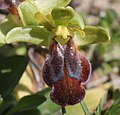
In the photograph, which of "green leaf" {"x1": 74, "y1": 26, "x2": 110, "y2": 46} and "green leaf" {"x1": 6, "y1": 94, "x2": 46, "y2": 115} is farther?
"green leaf" {"x1": 6, "y1": 94, "x2": 46, "y2": 115}

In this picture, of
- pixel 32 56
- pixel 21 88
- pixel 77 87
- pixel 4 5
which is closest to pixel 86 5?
pixel 32 56

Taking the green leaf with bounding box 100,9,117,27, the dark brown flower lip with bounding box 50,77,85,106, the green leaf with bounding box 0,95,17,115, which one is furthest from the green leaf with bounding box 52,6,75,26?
the green leaf with bounding box 100,9,117,27

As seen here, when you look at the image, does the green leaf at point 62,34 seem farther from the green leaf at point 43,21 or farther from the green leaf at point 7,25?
the green leaf at point 7,25

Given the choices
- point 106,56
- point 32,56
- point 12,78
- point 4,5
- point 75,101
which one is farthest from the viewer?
point 106,56

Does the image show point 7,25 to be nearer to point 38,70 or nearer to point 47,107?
point 47,107

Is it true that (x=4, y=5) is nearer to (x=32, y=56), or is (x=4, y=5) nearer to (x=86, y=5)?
(x=32, y=56)

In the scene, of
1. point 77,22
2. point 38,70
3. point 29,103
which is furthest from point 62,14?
point 38,70

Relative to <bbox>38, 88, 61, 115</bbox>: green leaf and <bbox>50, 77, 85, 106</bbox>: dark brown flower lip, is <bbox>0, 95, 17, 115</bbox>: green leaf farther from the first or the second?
<bbox>50, 77, 85, 106</bbox>: dark brown flower lip
